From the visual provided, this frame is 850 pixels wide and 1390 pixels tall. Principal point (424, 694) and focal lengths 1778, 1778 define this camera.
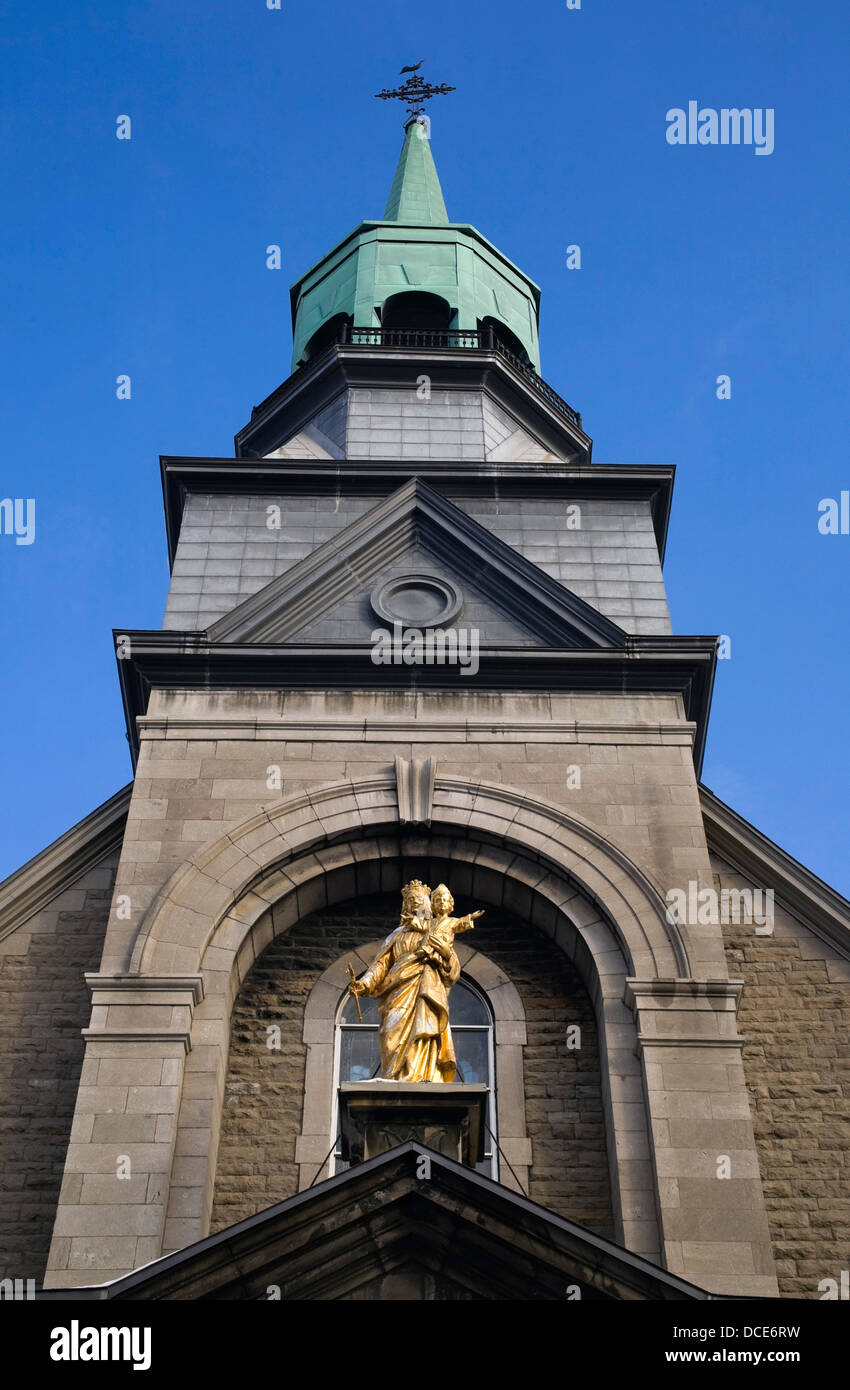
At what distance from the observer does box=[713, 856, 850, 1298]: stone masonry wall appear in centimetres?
1331

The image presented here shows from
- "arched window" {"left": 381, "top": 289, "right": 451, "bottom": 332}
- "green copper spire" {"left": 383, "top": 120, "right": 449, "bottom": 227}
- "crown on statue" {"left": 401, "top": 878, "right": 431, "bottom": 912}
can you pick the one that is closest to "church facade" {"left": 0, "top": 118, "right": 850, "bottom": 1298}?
"crown on statue" {"left": 401, "top": 878, "right": 431, "bottom": 912}

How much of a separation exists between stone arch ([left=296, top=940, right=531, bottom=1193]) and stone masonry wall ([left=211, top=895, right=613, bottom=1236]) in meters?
0.07

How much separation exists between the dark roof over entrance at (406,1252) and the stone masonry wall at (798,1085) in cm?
287

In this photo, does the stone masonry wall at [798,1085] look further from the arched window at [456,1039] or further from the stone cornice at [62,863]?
the stone cornice at [62,863]

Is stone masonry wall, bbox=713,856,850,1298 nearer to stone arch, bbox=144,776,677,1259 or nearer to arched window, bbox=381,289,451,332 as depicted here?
stone arch, bbox=144,776,677,1259

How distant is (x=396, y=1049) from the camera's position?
12953mm

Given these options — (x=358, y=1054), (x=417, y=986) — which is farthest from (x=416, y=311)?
(x=417, y=986)

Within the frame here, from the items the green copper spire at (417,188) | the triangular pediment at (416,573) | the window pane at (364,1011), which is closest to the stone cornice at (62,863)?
the triangular pediment at (416,573)

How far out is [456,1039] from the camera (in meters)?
14.8

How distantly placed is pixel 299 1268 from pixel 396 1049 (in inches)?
91.8

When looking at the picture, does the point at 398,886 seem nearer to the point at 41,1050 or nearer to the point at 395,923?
the point at 395,923

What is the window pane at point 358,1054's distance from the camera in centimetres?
1452

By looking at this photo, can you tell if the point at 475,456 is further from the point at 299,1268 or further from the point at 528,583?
the point at 299,1268
